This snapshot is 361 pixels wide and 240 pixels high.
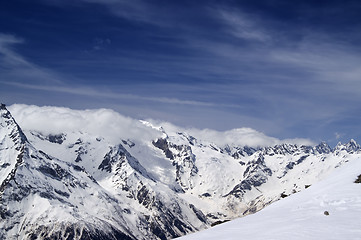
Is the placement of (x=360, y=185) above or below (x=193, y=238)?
above

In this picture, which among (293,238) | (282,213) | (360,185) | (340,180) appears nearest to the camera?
(293,238)

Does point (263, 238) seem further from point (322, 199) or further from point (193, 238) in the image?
point (322, 199)

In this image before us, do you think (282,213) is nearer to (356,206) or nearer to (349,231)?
(356,206)

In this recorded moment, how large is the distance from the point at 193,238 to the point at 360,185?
1652 cm

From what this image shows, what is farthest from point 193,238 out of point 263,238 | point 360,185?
point 360,185

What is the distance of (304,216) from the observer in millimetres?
26969

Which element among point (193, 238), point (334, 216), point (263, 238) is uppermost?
point (334, 216)

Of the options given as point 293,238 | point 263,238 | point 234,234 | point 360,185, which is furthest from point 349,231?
point 360,185

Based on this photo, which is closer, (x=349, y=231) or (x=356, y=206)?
(x=349, y=231)

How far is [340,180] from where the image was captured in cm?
3962

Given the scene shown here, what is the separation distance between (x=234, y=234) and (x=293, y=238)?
5.06 meters

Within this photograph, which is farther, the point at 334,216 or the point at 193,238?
the point at 193,238

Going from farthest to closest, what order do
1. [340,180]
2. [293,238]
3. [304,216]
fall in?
1. [340,180]
2. [304,216]
3. [293,238]

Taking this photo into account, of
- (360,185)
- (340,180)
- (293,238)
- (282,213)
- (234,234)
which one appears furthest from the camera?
(340,180)
